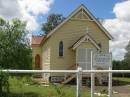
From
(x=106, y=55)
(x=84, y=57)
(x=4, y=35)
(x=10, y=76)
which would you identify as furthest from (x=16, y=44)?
(x=84, y=57)

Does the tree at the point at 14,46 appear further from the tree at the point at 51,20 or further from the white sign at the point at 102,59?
the tree at the point at 51,20

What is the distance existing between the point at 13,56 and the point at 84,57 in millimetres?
16875

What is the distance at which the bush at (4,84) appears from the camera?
448 inches

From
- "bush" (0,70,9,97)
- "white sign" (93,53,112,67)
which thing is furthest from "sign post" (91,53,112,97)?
"bush" (0,70,9,97)

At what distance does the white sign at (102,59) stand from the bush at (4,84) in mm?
3904

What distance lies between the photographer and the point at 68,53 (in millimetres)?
38094

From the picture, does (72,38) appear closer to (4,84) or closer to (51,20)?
(4,84)

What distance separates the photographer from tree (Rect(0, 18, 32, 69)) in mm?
20270

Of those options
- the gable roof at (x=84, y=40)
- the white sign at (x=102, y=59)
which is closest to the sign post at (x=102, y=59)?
the white sign at (x=102, y=59)

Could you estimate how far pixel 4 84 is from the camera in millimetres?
11523

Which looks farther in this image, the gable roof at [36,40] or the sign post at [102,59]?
the gable roof at [36,40]

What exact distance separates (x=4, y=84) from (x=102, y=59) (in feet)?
14.2

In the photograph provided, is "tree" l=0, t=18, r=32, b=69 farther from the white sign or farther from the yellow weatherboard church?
the yellow weatherboard church

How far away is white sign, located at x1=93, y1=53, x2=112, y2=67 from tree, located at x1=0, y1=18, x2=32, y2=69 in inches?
235
